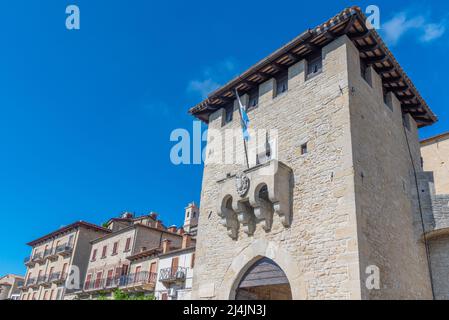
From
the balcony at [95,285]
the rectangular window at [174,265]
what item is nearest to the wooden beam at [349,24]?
the rectangular window at [174,265]

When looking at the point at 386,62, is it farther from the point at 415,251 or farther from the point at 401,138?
the point at 415,251

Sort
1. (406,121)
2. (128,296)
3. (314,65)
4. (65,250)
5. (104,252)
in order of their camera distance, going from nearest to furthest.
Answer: (314,65)
(406,121)
(128,296)
(104,252)
(65,250)

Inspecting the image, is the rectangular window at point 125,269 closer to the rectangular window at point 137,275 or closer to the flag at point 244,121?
the rectangular window at point 137,275

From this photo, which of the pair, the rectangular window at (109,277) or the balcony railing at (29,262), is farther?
the balcony railing at (29,262)

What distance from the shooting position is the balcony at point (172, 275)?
2225 cm

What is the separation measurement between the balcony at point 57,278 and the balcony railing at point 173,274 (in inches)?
561

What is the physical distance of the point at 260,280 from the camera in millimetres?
10469

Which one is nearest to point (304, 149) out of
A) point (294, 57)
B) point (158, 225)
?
point (294, 57)

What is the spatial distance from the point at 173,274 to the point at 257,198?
14374 mm

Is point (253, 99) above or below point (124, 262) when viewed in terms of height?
above

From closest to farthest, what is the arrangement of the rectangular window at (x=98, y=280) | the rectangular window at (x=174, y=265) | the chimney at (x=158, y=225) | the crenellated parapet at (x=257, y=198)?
the crenellated parapet at (x=257, y=198) → the rectangular window at (x=174, y=265) → the rectangular window at (x=98, y=280) → the chimney at (x=158, y=225)

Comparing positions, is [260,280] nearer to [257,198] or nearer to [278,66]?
[257,198]

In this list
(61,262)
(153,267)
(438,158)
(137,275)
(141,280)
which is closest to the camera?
(438,158)
